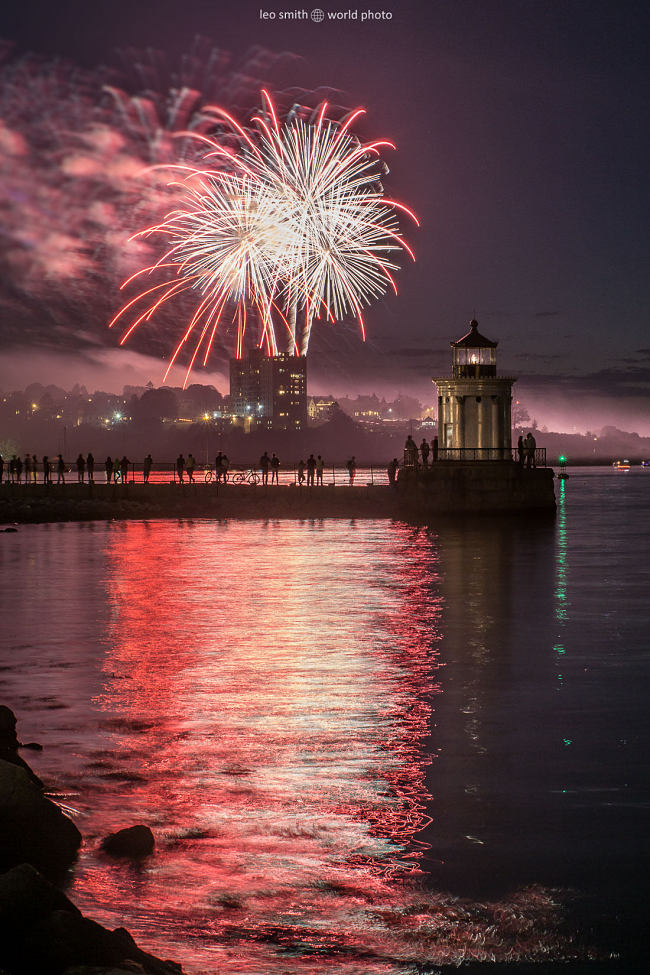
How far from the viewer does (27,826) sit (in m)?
7.77

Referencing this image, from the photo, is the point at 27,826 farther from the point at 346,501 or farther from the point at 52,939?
the point at 346,501

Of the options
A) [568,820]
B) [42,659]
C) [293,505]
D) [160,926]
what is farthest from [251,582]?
[293,505]

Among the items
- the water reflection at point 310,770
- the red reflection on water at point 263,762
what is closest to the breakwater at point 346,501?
the water reflection at point 310,770

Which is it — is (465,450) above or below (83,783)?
above

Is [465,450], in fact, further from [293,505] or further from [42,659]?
[42,659]

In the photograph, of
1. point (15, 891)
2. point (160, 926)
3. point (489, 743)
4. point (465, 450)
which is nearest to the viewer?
point (15, 891)

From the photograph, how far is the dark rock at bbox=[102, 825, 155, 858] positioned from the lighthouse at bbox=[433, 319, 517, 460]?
49383mm

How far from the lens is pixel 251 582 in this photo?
27.2 meters

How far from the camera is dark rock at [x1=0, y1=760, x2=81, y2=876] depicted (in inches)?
300

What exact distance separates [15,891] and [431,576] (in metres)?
23.5

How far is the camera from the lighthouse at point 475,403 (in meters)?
56.7

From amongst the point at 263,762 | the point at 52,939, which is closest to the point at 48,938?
the point at 52,939

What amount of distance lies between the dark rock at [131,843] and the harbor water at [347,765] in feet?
0.31

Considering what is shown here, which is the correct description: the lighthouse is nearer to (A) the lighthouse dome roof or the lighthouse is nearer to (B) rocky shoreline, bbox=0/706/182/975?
(A) the lighthouse dome roof
